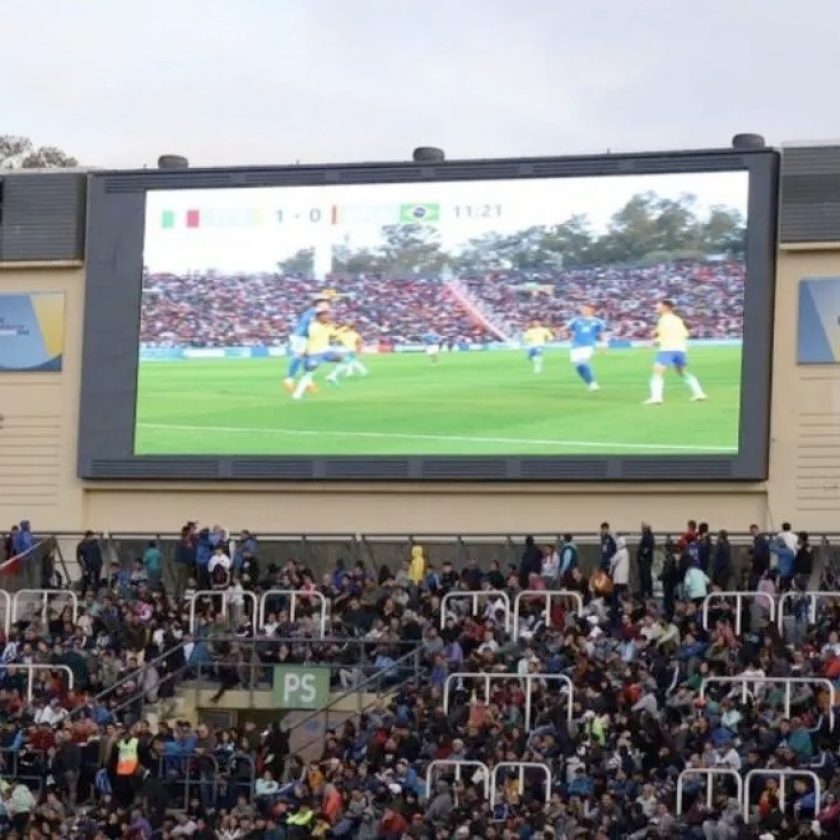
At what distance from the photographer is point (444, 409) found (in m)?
41.7

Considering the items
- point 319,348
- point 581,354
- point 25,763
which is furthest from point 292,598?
point 581,354

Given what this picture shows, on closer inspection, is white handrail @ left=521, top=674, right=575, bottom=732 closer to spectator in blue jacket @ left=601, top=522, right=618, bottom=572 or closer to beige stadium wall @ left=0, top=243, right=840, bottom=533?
spectator in blue jacket @ left=601, top=522, right=618, bottom=572

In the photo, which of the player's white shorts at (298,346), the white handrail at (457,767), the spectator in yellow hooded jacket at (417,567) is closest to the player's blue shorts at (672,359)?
the spectator in yellow hooded jacket at (417,567)

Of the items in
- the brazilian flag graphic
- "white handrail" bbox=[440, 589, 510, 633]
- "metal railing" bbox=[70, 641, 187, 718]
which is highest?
the brazilian flag graphic

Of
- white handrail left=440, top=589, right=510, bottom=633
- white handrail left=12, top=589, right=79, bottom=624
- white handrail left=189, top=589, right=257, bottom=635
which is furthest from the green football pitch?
white handrail left=440, top=589, right=510, bottom=633

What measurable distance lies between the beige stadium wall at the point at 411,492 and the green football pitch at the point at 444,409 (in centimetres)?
56

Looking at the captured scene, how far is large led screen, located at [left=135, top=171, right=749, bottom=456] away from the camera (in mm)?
40719

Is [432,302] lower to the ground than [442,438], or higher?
higher

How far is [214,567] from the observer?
40.2 metres

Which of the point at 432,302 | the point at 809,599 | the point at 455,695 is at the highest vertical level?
the point at 432,302

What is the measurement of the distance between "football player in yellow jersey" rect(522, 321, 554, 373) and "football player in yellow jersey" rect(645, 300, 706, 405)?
59.3 inches

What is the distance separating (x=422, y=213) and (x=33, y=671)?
8722mm

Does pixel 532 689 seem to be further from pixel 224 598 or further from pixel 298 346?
pixel 298 346

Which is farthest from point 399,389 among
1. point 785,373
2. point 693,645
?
point 693,645
